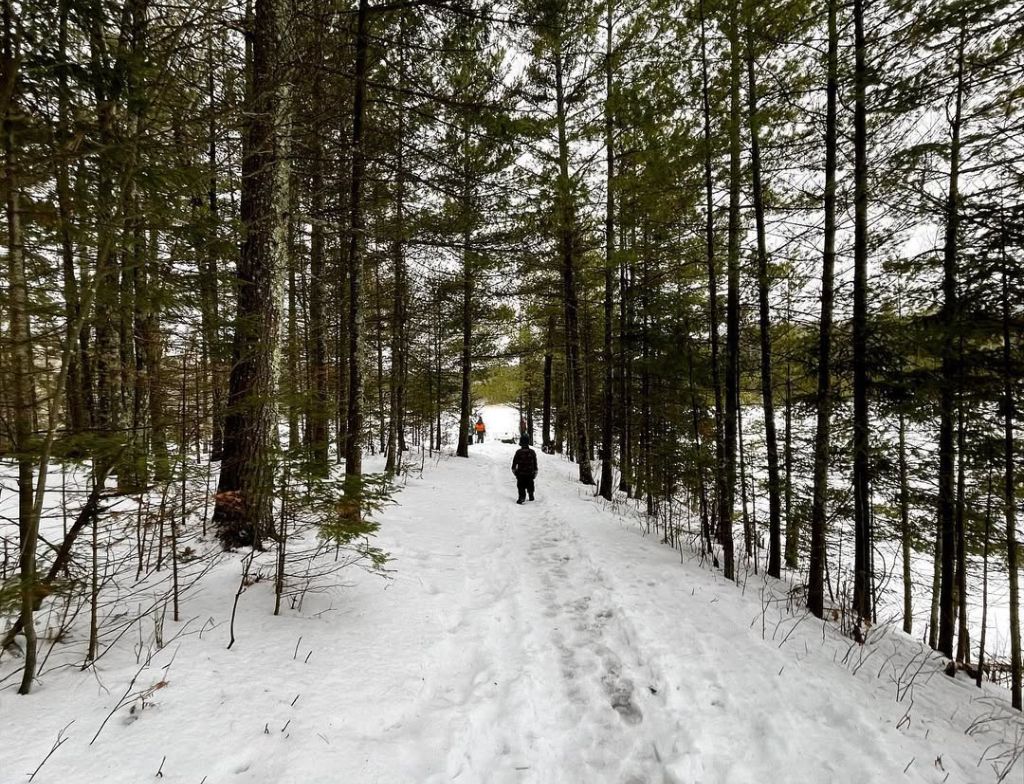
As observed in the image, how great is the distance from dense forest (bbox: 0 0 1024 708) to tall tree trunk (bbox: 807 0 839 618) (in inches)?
1.6

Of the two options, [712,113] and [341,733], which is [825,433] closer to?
[712,113]

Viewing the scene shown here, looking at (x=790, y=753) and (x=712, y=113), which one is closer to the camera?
(x=790, y=753)

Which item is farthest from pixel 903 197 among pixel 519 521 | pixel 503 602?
pixel 519 521

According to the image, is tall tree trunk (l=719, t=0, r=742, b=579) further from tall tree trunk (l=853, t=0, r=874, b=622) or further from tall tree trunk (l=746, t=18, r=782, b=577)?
tall tree trunk (l=853, t=0, r=874, b=622)

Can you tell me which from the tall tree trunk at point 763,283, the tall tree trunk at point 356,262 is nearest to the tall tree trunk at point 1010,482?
the tall tree trunk at point 763,283

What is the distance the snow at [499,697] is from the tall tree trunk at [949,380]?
3.44 feet

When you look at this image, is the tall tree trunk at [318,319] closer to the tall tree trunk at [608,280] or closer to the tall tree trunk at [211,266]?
the tall tree trunk at [211,266]

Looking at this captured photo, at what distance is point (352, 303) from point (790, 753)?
303 inches

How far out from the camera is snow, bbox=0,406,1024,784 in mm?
2234

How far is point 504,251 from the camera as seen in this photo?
6.62m

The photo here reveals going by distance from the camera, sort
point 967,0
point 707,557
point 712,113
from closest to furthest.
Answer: point 967,0, point 712,113, point 707,557

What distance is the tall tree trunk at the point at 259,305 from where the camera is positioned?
4.73m

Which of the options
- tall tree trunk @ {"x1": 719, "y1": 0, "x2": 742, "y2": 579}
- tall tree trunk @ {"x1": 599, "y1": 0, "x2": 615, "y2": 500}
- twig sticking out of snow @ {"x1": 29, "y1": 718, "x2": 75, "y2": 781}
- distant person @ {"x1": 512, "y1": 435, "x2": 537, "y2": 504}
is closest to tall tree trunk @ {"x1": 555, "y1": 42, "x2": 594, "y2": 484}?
tall tree trunk @ {"x1": 599, "y1": 0, "x2": 615, "y2": 500}

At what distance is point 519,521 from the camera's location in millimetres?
8023
